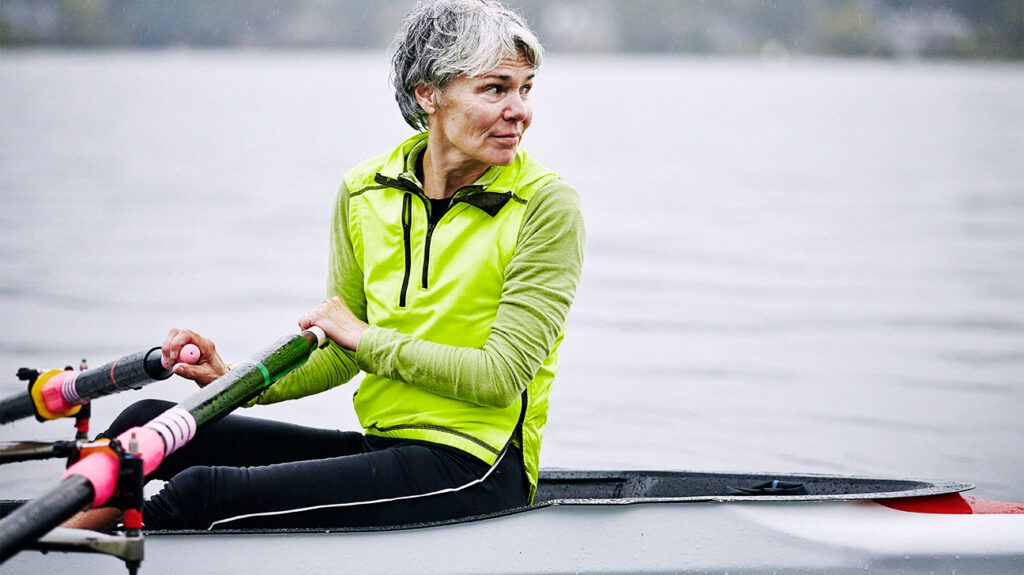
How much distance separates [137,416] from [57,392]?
0.85 feet

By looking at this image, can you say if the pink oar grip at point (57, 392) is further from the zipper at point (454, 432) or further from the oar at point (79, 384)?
the zipper at point (454, 432)

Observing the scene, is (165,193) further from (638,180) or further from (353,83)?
(353,83)

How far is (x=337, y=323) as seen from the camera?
365cm

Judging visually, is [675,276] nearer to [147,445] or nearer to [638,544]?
[638,544]

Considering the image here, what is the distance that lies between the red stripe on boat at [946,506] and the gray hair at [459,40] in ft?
5.14

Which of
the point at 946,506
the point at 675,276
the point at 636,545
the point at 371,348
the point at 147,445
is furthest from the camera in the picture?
the point at 675,276

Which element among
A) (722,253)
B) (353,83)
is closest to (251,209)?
(722,253)

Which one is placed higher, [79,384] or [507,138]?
[507,138]

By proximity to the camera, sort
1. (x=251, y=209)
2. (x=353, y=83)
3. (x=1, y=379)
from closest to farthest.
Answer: (x=1, y=379) → (x=251, y=209) → (x=353, y=83)

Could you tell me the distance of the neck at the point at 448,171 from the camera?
3.73 meters

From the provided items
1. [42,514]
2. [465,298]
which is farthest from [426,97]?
[42,514]

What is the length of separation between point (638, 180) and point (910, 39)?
8773 cm

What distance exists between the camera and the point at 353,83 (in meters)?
73.3

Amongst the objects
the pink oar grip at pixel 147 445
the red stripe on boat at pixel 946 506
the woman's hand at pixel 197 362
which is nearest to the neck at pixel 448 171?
the woman's hand at pixel 197 362
